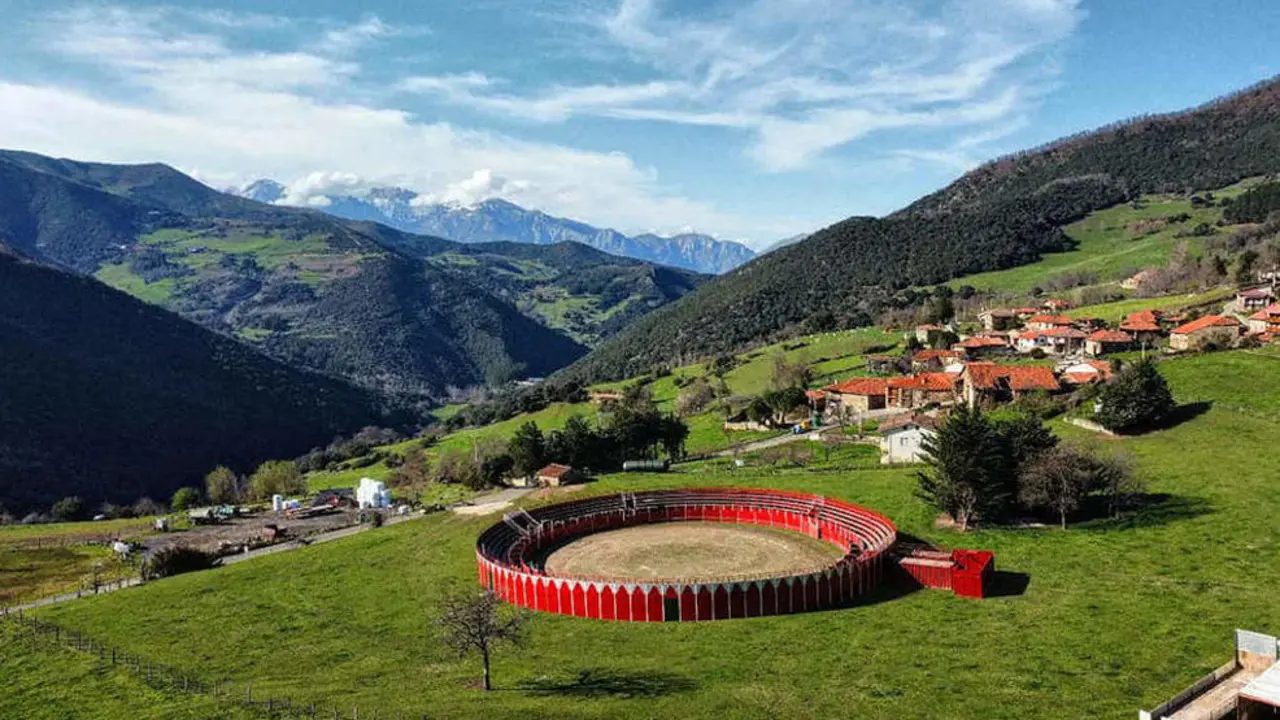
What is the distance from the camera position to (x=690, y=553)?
53969 mm

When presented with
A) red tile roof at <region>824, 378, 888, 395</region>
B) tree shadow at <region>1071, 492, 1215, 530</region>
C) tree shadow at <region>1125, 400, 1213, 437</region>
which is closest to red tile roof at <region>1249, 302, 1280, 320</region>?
tree shadow at <region>1125, 400, 1213, 437</region>

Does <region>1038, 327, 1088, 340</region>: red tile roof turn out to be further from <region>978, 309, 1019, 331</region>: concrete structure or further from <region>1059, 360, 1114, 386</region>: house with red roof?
<region>978, 309, 1019, 331</region>: concrete structure

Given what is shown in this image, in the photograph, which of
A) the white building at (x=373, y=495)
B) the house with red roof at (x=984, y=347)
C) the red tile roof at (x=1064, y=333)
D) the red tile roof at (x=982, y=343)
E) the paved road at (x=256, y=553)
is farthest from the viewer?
the red tile roof at (x=982, y=343)

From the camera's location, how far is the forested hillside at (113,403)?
133 meters

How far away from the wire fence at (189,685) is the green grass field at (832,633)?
2.61 ft

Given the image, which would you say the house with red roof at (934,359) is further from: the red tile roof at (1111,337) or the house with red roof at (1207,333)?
the house with red roof at (1207,333)

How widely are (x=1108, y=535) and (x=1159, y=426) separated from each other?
2319 cm

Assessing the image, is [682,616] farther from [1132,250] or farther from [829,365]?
[1132,250]

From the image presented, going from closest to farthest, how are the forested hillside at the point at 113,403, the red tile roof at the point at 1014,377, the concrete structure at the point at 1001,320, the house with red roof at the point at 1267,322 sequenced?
1. the red tile roof at the point at 1014,377
2. the house with red roof at the point at 1267,322
3. the concrete structure at the point at 1001,320
4. the forested hillside at the point at 113,403

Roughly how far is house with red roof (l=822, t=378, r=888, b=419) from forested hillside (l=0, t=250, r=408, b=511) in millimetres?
114740

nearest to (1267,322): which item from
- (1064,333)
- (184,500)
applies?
(1064,333)

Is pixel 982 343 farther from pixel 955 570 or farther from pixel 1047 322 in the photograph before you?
pixel 955 570

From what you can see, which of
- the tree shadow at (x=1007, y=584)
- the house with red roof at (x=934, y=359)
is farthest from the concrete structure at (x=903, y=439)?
the house with red roof at (x=934, y=359)

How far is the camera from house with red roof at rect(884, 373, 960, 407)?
93438mm
